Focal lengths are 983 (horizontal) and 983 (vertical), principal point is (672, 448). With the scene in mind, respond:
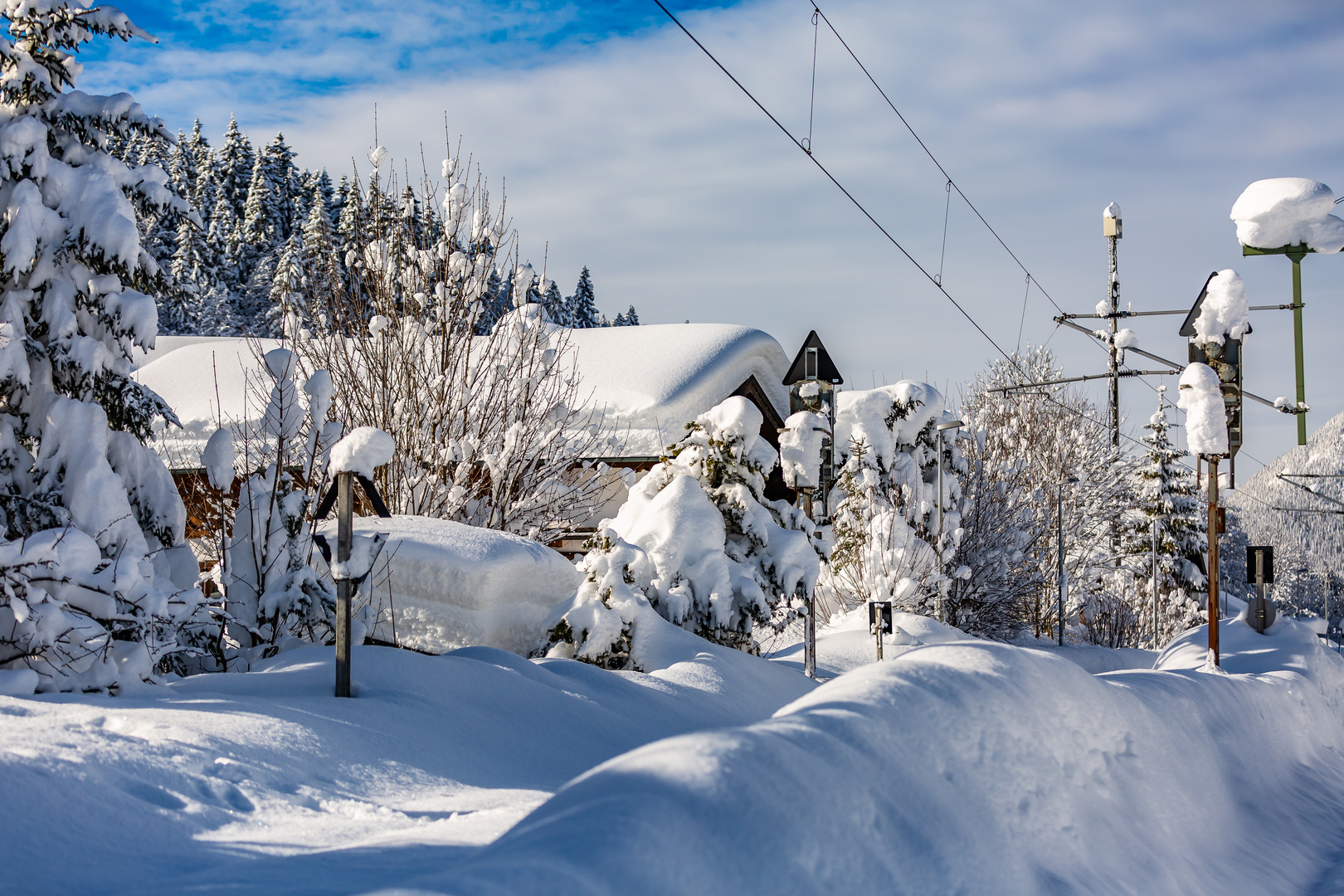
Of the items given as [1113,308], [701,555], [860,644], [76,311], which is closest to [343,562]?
[76,311]

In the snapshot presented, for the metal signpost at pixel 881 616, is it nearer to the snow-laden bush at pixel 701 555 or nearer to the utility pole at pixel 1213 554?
the snow-laden bush at pixel 701 555

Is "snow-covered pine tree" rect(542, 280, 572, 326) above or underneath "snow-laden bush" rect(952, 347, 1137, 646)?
above

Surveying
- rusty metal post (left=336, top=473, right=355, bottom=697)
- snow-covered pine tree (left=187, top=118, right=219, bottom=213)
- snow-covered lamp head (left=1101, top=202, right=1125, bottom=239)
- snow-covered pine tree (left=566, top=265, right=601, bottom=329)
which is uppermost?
snow-covered pine tree (left=187, top=118, right=219, bottom=213)

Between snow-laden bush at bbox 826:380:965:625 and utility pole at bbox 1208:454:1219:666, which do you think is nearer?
utility pole at bbox 1208:454:1219:666

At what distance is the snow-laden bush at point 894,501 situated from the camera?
18188 millimetres

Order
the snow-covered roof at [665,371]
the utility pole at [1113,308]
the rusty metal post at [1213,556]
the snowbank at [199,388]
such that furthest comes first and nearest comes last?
the utility pole at [1113,308], the snow-covered roof at [665,371], the snowbank at [199,388], the rusty metal post at [1213,556]

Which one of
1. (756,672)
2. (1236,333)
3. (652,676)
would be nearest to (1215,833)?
(652,676)

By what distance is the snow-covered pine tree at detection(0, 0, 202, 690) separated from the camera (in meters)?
5.93

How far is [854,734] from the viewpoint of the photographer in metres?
3.07

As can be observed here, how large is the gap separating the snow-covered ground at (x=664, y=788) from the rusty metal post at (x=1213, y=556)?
397cm

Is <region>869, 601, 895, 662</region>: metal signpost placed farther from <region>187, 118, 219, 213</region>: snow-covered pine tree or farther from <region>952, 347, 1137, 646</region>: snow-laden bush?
<region>187, 118, 219, 213</region>: snow-covered pine tree

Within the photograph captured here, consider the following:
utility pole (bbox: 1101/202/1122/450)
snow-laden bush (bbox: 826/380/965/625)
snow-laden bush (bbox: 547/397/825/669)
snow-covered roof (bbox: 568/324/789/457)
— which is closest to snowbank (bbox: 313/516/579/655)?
snow-laden bush (bbox: 547/397/825/669)

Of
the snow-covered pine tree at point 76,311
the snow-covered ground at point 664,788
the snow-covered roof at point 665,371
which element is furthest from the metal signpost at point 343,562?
the snow-covered roof at point 665,371

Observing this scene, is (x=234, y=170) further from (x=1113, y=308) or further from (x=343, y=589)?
(x=343, y=589)
